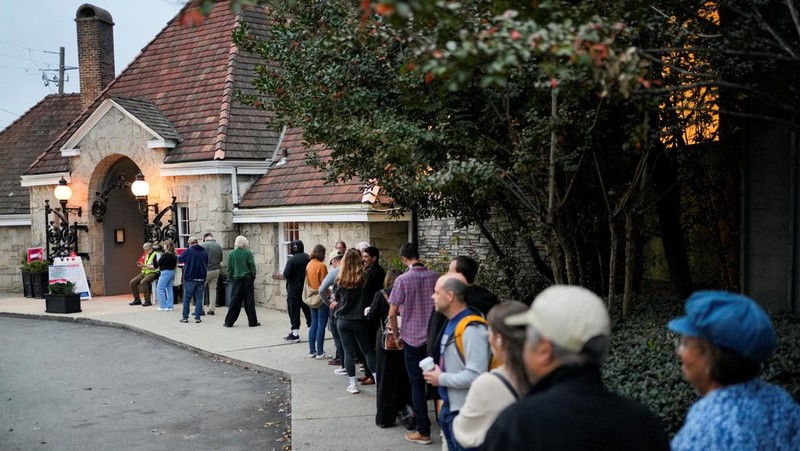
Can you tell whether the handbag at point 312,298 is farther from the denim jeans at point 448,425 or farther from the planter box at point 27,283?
the planter box at point 27,283

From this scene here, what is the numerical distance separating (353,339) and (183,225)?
10882 mm

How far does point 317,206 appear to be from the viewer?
1522 cm

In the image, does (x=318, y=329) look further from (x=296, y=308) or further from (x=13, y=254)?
(x=13, y=254)

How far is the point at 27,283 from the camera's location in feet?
69.1

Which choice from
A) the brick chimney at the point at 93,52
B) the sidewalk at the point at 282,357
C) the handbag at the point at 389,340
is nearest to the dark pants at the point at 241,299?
the sidewalk at the point at 282,357

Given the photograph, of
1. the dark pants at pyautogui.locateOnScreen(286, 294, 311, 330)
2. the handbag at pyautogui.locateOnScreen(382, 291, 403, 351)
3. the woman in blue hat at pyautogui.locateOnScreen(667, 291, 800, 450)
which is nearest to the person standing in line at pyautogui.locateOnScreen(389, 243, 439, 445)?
the handbag at pyautogui.locateOnScreen(382, 291, 403, 351)

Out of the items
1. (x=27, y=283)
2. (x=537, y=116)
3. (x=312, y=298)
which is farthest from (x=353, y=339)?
(x=27, y=283)

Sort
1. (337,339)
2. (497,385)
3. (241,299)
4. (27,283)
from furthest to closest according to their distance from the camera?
(27,283) < (241,299) < (337,339) < (497,385)

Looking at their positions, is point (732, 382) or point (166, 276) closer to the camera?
point (732, 382)

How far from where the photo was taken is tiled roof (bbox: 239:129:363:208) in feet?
49.3

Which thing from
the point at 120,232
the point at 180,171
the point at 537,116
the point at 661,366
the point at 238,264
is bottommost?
the point at 661,366

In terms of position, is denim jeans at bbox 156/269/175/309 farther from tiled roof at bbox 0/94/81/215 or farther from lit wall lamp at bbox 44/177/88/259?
tiled roof at bbox 0/94/81/215

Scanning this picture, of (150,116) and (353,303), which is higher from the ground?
(150,116)

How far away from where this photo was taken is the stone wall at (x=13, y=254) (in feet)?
76.6
